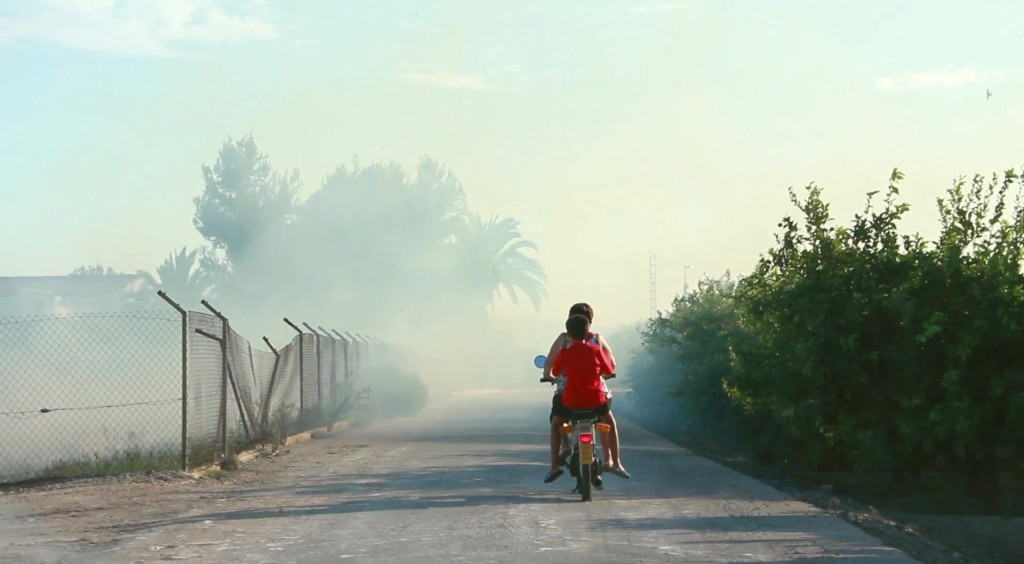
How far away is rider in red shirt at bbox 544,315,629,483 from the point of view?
1509 centimetres

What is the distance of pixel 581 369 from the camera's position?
15.1 meters

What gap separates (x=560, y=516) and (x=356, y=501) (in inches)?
100

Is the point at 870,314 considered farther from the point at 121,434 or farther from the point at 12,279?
the point at 12,279

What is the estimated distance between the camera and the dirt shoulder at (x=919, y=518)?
12.1 m

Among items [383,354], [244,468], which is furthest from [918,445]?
[383,354]

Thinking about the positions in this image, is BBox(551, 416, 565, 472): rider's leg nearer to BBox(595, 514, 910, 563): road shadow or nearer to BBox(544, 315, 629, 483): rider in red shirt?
BBox(544, 315, 629, 483): rider in red shirt

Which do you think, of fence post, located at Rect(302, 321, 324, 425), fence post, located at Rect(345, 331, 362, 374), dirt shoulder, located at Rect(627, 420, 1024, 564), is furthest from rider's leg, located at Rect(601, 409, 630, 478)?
fence post, located at Rect(345, 331, 362, 374)

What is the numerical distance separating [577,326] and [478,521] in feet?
10.00

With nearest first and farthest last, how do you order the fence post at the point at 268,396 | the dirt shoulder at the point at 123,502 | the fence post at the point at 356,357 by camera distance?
1. the dirt shoulder at the point at 123,502
2. the fence post at the point at 268,396
3. the fence post at the point at 356,357

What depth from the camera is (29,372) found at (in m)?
38.1

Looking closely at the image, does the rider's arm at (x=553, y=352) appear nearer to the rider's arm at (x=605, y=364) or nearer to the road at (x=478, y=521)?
the rider's arm at (x=605, y=364)

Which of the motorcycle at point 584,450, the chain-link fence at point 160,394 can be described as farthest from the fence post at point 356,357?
the motorcycle at point 584,450

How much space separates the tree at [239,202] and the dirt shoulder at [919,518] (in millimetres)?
63692

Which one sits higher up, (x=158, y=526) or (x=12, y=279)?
(x=12, y=279)
